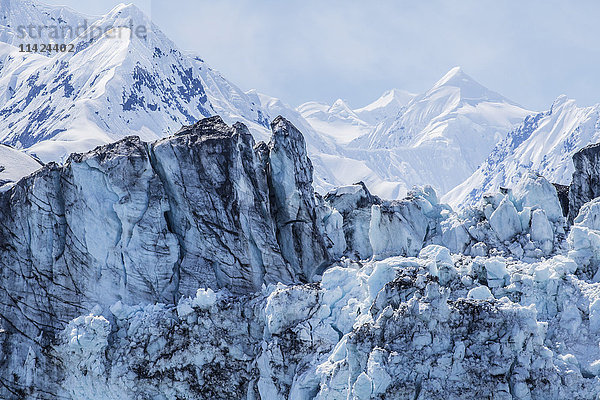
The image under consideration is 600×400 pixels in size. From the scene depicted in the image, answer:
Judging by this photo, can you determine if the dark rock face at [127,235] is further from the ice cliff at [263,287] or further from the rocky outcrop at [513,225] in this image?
the rocky outcrop at [513,225]

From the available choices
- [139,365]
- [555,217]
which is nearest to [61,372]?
[139,365]

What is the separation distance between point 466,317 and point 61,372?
1191 inches

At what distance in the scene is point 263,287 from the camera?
62.2 m

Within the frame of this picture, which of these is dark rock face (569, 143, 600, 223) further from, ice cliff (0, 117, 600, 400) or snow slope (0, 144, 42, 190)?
snow slope (0, 144, 42, 190)

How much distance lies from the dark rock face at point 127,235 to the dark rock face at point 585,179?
33.0 metres

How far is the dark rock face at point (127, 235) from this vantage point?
2511 inches

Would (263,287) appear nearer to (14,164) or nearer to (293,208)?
(293,208)

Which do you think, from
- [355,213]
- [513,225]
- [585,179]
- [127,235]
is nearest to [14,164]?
[127,235]

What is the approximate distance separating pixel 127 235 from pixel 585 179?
46.4 m

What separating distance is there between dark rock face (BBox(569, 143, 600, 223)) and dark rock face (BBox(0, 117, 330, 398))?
33.0 metres

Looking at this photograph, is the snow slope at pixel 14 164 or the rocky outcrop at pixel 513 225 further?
the snow slope at pixel 14 164

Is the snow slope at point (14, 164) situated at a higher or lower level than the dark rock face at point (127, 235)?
higher

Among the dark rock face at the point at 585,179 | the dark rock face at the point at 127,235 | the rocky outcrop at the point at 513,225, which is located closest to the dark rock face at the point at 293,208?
the dark rock face at the point at 127,235

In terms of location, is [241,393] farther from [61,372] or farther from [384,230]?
[384,230]
